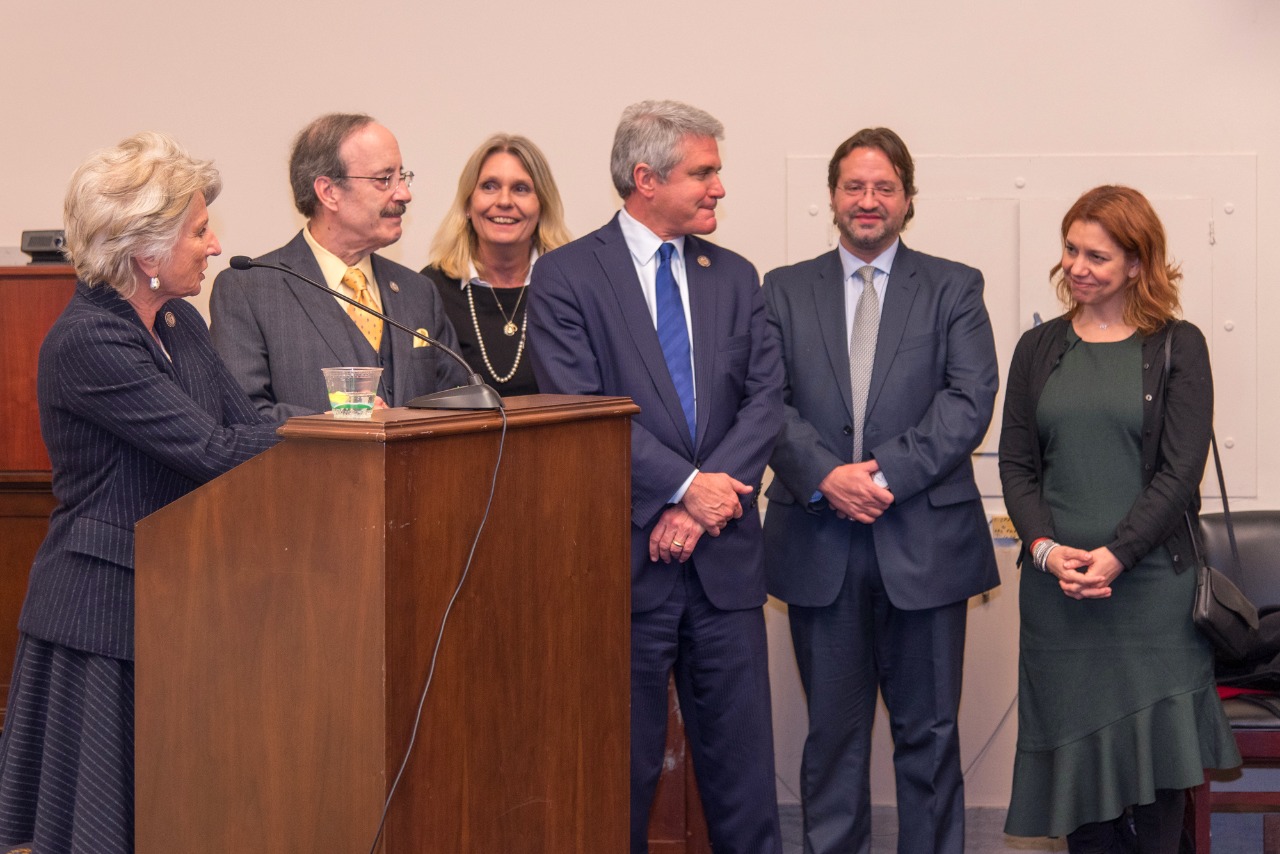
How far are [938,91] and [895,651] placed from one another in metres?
1.85

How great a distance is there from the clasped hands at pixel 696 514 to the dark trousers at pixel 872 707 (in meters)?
0.69

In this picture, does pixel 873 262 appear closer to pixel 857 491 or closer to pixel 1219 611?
pixel 857 491

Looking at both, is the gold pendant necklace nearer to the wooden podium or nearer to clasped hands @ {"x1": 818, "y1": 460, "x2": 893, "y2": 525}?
clasped hands @ {"x1": 818, "y1": 460, "x2": 893, "y2": 525}

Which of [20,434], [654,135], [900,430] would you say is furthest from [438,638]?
[20,434]

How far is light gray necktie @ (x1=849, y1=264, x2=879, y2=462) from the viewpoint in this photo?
3359mm

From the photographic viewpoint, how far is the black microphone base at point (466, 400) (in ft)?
5.68

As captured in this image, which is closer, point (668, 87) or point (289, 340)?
point (289, 340)

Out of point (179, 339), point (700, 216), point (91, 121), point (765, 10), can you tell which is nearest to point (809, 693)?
point (700, 216)

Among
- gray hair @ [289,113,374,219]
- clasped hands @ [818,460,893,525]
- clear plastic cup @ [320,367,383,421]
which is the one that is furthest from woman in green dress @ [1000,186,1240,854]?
clear plastic cup @ [320,367,383,421]

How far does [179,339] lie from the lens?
220 centimetres

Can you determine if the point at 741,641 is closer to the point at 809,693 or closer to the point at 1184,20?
the point at 809,693

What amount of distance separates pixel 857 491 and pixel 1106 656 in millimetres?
728

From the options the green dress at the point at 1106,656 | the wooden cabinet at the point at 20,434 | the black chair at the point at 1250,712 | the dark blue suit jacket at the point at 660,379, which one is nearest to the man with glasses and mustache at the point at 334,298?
the dark blue suit jacket at the point at 660,379

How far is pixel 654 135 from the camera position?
3.00m
